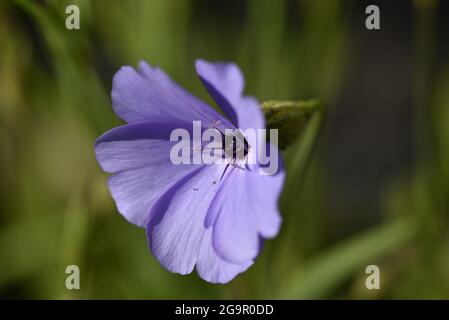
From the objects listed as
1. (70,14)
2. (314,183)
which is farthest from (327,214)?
(70,14)

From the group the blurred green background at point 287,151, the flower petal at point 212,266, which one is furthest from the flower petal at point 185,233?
the blurred green background at point 287,151

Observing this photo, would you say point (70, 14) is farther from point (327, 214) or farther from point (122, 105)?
point (327, 214)

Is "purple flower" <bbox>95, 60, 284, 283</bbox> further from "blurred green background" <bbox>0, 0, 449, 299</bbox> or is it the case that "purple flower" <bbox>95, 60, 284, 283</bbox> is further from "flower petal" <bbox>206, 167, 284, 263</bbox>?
"blurred green background" <bbox>0, 0, 449, 299</bbox>

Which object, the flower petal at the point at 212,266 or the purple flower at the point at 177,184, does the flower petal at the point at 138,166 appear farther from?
the flower petal at the point at 212,266

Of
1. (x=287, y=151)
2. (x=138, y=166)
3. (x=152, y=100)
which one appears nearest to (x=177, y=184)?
(x=138, y=166)

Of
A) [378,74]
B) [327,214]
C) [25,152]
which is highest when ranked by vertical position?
[378,74]

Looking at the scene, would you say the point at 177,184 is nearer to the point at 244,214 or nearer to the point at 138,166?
the point at 138,166
